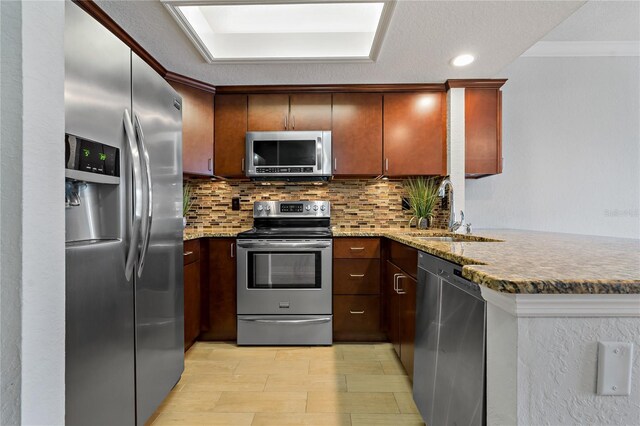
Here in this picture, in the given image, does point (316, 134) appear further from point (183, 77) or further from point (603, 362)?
point (603, 362)

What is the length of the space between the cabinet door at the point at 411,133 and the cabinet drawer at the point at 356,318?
46.2 inches

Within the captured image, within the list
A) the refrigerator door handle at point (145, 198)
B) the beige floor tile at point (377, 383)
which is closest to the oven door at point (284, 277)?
the beige floor tile at point (377, 383)

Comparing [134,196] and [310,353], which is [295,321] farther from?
[134,196]

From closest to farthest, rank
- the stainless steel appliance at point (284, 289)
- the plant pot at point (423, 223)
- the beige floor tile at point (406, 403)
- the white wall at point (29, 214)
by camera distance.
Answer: the white wall at point (29, 214)
the beige floor tile at point (406, 403)
the stainless steel appliance at point (284, 289)
the plant pot at point (423, 223)

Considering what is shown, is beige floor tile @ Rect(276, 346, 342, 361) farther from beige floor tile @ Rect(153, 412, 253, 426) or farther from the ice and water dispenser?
the ice and water dispenser

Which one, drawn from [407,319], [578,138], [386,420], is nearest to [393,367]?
[407,319]

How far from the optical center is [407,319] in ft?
6.43

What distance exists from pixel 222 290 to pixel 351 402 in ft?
4.42

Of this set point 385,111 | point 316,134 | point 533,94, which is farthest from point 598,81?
point 316,134

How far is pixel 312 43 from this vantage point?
2424mm

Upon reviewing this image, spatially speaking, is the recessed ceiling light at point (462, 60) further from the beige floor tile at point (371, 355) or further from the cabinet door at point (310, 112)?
the beige floor tile at point (371, 355)

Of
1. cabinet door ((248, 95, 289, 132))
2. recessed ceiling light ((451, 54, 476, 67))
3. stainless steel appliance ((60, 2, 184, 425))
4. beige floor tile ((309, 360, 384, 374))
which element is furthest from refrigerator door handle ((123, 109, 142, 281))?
recessed ceiling light ((451, 54, 476, 67))

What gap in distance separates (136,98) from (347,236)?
68.6 inches

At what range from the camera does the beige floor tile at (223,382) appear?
6.39 ft
